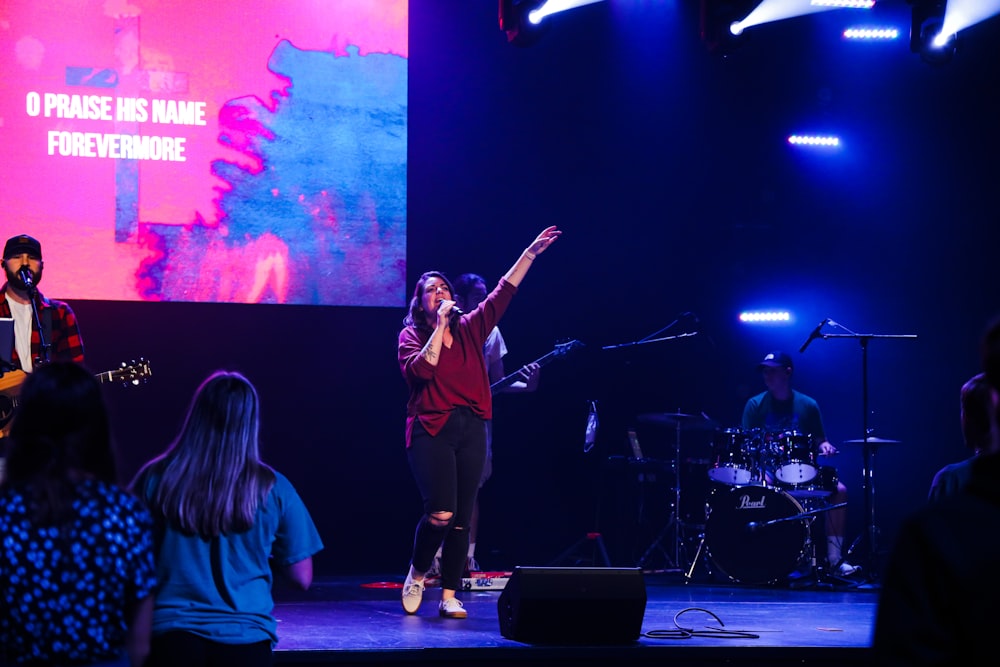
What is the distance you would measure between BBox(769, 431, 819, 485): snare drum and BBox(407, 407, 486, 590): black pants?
3.00 m

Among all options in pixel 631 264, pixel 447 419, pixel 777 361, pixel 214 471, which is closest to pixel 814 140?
pixel 631 264

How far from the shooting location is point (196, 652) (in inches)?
123

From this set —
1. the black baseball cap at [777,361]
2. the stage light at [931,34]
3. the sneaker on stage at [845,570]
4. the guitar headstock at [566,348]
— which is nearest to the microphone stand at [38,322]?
the guitar headstock at [566,348]

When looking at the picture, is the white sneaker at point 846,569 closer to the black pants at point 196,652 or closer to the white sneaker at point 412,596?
the white sneaker at point 412,596

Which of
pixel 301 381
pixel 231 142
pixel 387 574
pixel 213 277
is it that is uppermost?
pixel 231 142

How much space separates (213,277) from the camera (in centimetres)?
802

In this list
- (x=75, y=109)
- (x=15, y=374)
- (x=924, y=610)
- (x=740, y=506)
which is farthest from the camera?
(x=740, y=506)

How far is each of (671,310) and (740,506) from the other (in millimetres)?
1845

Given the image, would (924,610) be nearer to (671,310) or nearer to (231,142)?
(231,142)

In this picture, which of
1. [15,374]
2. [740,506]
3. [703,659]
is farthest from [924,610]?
[740,506]

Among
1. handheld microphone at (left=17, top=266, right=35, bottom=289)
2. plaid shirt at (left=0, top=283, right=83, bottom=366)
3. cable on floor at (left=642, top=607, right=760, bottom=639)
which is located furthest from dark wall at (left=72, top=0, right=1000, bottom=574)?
cable on floor at (left=642, top=607, right=760, bottom=639)

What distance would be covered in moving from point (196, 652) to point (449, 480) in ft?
9.63

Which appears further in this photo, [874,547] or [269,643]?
[874,547]

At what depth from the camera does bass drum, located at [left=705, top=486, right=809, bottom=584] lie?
8148 mm
